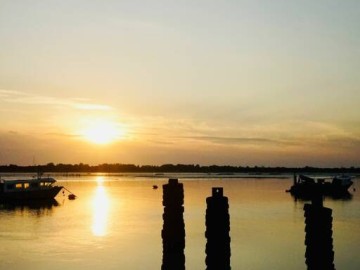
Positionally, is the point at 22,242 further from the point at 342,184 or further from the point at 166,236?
the point at 342,184

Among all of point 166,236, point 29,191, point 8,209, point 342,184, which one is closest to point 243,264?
point 166,236

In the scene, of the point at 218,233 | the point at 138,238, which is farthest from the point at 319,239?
the point at 138,238

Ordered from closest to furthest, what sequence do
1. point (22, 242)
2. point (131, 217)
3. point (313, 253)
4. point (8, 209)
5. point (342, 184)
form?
point (313, 253), point (22, 242), point (131, 217), point (8, 209), point (342, 184)

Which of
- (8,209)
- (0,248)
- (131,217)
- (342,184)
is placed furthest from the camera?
(342,184)

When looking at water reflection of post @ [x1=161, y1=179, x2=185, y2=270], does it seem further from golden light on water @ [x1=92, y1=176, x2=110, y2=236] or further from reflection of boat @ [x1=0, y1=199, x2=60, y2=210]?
reflection of boat @ [x1=0, y1=199, x2=60, y2=210]

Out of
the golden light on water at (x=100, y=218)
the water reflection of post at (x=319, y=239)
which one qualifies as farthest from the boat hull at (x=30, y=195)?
the water reflection of post at (x=319, y=239)

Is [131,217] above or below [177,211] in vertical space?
below

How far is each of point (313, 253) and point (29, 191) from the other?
259 feet

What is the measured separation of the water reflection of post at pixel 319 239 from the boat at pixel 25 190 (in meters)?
78.6

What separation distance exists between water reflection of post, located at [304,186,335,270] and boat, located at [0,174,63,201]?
78.6 meters

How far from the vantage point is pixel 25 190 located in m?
86.9

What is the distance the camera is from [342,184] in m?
112

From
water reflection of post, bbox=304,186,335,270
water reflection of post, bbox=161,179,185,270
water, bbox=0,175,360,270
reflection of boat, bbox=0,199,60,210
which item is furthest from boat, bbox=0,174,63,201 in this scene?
water reflection of post, bbox=304,186,335,270

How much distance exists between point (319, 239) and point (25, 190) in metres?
79.1
